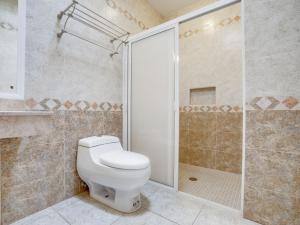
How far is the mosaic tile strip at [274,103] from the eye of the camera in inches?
39.1

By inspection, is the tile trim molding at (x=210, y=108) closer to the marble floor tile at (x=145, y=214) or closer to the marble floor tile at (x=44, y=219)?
the marble floor tile at (x=145, y=214)

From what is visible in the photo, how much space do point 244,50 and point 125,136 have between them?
1.47 metres

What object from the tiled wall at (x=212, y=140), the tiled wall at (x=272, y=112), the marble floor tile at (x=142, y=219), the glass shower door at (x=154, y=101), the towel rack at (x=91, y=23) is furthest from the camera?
the tiled wall at (x=212, y=140)

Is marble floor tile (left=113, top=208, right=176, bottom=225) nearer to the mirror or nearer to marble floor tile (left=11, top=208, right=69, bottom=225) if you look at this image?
marble floor tile (left=11, top=208, right=69, bottom=225)

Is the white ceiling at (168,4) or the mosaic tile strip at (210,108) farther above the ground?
the white ceiling at (168,4)

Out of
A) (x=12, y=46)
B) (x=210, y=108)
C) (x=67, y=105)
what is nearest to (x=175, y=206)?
(x=67, y=105)

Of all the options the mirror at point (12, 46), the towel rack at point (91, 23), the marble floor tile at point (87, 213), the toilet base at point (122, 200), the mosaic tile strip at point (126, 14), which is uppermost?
the mosaic tile strip at point (126, 14)

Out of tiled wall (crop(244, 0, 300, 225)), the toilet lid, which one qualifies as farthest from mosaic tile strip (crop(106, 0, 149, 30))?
the toilet lid

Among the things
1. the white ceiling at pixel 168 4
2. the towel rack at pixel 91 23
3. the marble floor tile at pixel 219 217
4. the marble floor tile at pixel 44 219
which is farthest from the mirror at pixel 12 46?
the white ceiling at pixel 168 4

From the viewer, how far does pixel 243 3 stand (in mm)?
1162

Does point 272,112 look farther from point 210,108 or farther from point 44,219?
point 44,219

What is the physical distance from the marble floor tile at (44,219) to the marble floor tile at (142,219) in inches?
15.7

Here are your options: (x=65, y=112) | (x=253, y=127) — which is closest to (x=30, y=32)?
(x=65, y=112)

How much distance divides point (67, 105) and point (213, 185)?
171 cm
